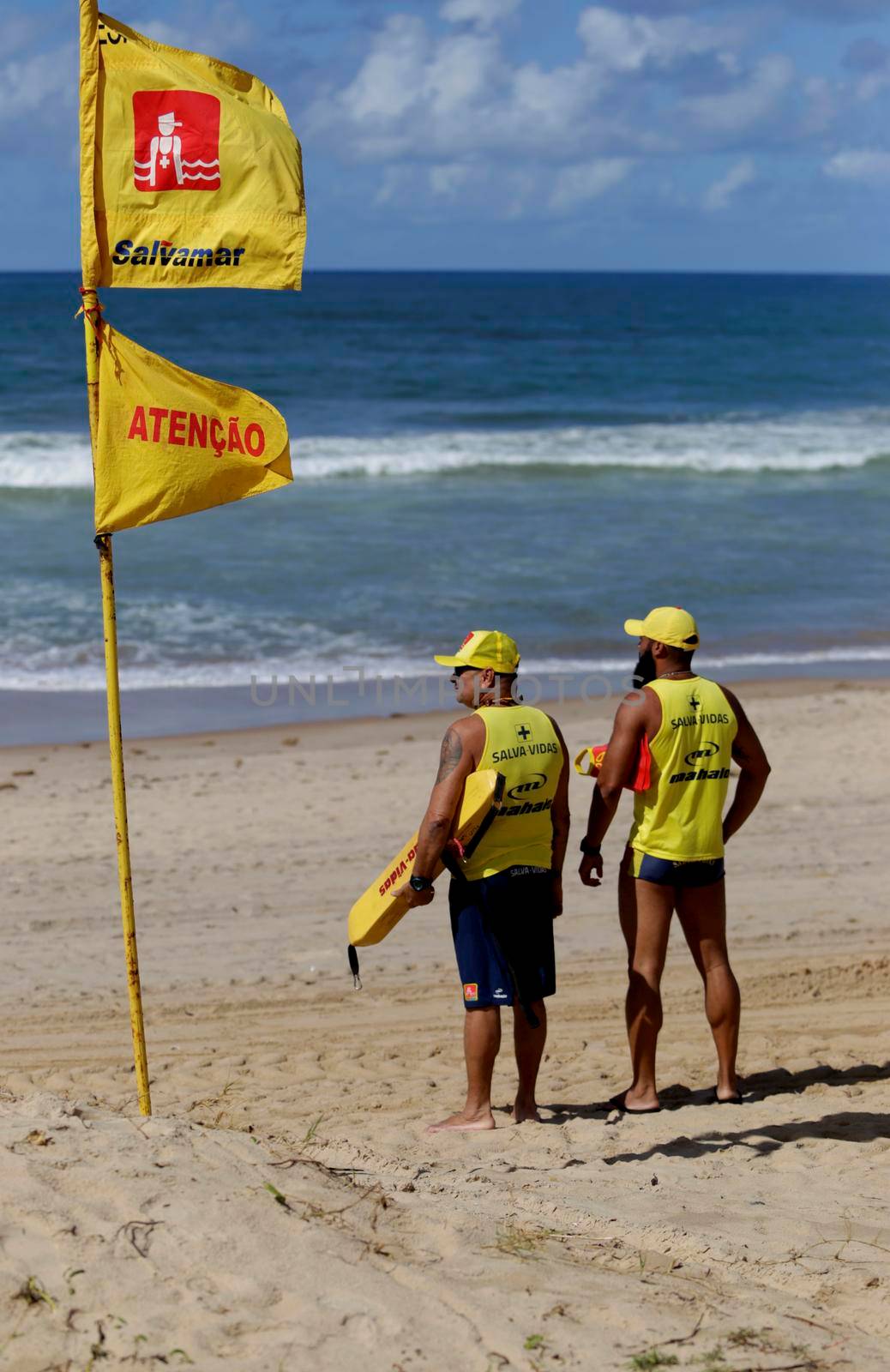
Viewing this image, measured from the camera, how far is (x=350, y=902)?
803 cm

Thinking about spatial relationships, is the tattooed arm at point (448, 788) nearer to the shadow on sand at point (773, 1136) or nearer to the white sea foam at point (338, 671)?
the shadow on sand at point (773, 1136)

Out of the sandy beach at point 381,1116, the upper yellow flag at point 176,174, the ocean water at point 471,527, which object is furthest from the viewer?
the ocean water at point 471,527

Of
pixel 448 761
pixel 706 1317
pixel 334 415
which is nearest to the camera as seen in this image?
pixel 706 1317

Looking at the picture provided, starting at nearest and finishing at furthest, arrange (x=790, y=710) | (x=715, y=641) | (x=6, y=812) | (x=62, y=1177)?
(x=62, y=1177) → (x=6, y=812) → (x=790, y=710) → (x=715, y=641)

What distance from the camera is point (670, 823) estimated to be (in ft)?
16.9

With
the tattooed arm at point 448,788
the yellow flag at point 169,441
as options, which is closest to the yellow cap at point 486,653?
the tattooed arm at point 448,788

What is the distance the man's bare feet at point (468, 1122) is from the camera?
5004 mm

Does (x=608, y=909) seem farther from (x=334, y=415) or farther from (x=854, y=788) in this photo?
(x=334, y=415)

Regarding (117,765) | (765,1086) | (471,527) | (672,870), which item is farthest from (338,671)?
(117,765)

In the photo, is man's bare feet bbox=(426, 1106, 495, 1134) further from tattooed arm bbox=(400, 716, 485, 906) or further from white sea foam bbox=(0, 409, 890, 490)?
white sea foam bbox=(0, 409, 890, 490)

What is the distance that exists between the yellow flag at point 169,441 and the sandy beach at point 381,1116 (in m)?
1.87

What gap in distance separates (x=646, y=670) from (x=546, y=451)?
24.9m

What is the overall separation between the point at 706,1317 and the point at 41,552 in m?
17.2

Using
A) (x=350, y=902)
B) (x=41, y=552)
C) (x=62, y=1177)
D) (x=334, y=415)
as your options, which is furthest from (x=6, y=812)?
(x=334, y=415)
